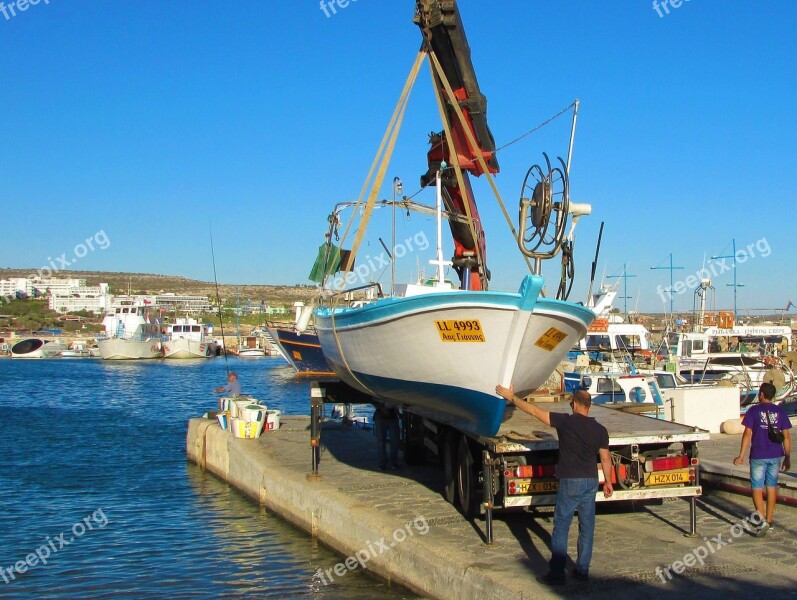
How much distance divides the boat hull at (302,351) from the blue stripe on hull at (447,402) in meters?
41.2

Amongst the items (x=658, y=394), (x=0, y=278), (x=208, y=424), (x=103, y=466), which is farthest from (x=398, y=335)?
(x=0, y=278)

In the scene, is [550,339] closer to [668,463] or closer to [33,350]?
[668,463]

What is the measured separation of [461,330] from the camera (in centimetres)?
923

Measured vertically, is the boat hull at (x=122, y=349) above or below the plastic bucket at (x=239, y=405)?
above

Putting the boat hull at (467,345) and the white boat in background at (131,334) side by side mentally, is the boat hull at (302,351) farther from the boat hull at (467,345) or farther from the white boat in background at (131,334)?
the boat hull at (467,345)

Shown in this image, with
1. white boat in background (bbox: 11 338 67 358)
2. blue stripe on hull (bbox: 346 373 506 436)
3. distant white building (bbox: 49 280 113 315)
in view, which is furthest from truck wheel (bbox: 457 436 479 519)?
distant white building (bbox: 49 280 113 315)

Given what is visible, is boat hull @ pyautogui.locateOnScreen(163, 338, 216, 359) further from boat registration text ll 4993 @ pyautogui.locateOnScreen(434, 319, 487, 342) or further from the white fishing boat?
boat registration text ll 4993 @ pyautogui.locateOnScreen(434, 319, 487, 342)

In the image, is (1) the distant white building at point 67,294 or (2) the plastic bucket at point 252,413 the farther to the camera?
(1) the distant white building at point 67,294

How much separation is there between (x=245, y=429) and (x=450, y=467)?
735 cm

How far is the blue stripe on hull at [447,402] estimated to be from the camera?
29.7 ft

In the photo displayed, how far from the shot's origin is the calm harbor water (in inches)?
419

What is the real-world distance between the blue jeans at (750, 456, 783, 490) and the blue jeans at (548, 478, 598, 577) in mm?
2447

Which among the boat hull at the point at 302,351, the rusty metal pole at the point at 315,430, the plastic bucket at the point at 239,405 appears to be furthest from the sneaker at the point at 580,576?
the boat hull at the point at 302,351

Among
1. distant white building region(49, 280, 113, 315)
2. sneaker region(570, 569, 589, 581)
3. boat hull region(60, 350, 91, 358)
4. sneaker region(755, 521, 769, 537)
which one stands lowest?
sneaker region(570, 569, 589, 581)
